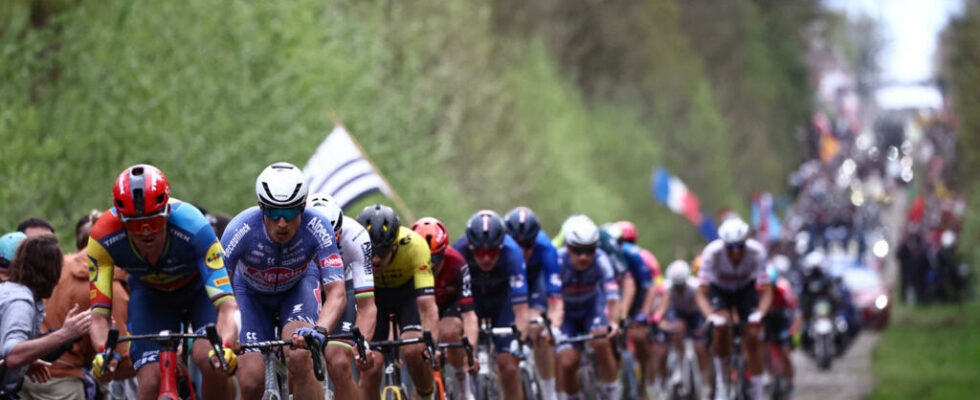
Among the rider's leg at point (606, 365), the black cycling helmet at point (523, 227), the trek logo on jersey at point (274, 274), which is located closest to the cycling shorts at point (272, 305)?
the trek logo on jersey at point (274, 274)

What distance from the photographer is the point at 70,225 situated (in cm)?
1683

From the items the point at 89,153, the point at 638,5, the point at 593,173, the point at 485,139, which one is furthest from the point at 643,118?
the point at 89,153

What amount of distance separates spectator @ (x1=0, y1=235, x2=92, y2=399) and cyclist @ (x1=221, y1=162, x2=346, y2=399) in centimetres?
104

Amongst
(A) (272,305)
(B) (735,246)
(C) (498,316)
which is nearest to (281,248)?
(A) (272,305)

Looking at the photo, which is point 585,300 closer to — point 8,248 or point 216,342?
point 8,248

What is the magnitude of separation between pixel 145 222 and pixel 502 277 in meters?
5.73

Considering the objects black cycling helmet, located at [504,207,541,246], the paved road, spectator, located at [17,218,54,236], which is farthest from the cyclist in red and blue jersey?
the paved road

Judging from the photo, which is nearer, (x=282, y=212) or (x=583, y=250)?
(x=282, y=212)

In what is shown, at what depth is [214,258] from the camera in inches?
338

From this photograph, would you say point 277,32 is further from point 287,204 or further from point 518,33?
point 518,33

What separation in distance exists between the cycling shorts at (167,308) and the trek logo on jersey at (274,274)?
0.51m

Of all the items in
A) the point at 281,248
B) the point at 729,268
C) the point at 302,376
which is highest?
the point at 729,268

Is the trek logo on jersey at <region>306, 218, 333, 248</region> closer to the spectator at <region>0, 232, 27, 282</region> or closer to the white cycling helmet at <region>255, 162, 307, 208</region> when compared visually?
the white cycling helmet at <region>255, 162, 307, 208</region>

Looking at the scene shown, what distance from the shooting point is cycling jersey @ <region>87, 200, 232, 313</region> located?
8.44 m
